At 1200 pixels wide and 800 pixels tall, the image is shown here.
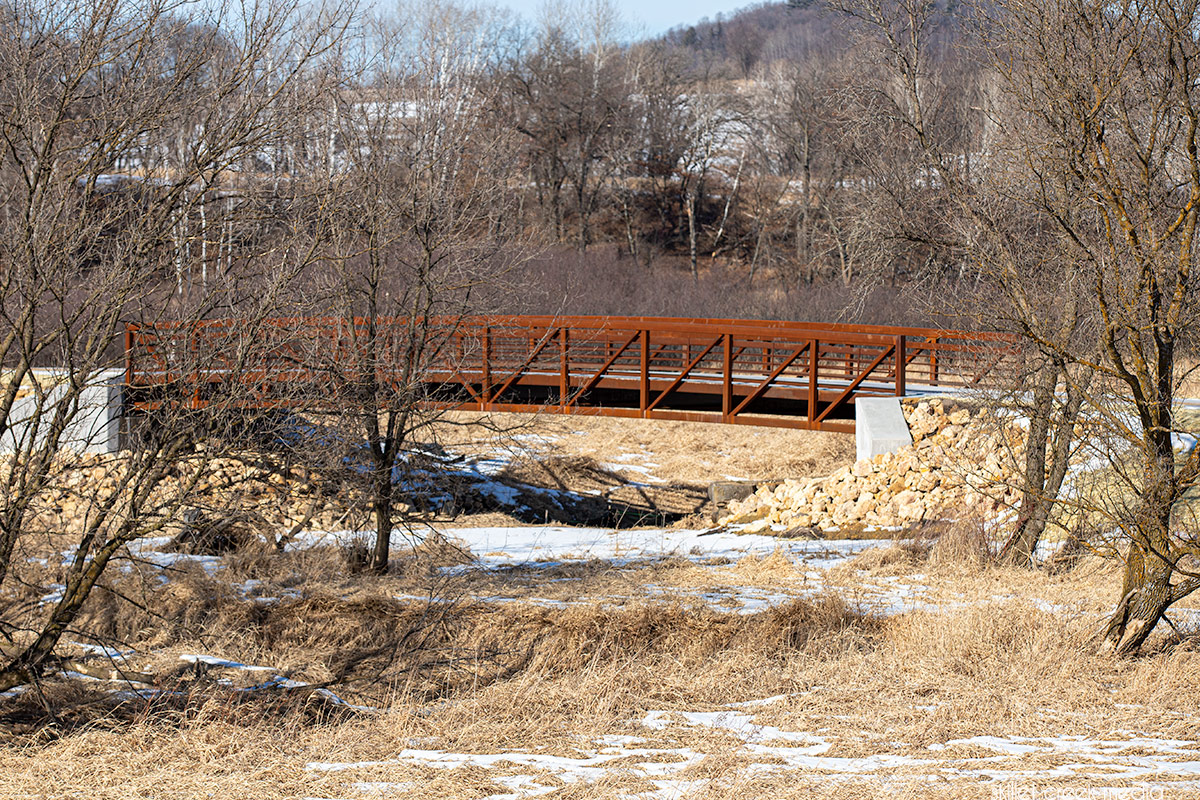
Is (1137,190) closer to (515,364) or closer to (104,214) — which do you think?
(104,214)

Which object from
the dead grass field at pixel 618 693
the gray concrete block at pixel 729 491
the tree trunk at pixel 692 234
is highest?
the tree trunk at pixel 692 234

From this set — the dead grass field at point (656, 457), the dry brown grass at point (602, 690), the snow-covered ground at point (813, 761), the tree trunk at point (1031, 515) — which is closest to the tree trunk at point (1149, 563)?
the dry brown grass at point (602, 690)

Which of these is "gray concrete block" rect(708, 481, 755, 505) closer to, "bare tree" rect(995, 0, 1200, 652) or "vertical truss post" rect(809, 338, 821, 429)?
"vertical truss post" rect(809, 338, 821, 429)

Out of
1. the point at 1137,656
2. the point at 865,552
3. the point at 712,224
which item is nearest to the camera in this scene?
the point at 1137,656

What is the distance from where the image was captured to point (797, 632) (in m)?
8.60

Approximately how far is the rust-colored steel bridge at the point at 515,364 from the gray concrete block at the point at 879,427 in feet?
1.67

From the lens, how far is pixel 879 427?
16.2m

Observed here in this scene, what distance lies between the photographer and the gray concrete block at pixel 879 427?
15.9 meters

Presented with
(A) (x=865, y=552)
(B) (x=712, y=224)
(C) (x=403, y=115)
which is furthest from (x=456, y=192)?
(B) (x=712, y=224)

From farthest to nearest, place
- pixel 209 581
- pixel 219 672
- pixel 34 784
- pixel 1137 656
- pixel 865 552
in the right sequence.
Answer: pixel 865 552, pixel 209 581, pixel 219 672, pixel 1137 656, pixel 34 784

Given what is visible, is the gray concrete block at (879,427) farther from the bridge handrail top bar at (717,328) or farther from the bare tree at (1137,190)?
the bare tree at (1137,190)

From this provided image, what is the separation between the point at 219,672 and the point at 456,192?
7.15m

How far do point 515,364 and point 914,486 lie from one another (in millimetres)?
6719

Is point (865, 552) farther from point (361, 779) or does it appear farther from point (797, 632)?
point (361, 779)
